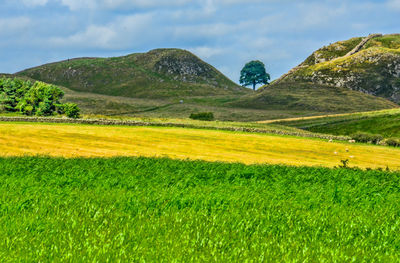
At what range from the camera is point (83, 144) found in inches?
1939

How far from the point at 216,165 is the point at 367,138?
5640cm

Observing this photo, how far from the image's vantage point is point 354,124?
376 ft

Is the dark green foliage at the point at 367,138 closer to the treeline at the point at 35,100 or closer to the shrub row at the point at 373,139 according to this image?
the shrub row at the point at 373,139

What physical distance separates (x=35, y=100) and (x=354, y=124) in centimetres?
7757

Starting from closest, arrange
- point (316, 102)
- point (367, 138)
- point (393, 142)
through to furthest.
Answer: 1. point (393, 142)
2. point (367, 138)
3. point (316, 102)

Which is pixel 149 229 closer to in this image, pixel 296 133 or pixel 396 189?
pixel 396 189

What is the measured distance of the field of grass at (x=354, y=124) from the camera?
105 meters

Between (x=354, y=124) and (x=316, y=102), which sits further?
(x=316, y=102)

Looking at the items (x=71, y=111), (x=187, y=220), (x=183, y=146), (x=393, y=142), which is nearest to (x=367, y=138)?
(x=393, y=142)

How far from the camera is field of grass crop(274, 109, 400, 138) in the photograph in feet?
343

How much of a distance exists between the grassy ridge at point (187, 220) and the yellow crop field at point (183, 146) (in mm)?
22755

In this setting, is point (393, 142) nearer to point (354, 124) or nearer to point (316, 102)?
point (354, 124)

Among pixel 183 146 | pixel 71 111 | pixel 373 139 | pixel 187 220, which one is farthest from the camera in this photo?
pixel 71 111

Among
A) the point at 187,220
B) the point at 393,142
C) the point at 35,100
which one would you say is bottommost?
the point at 393,142
